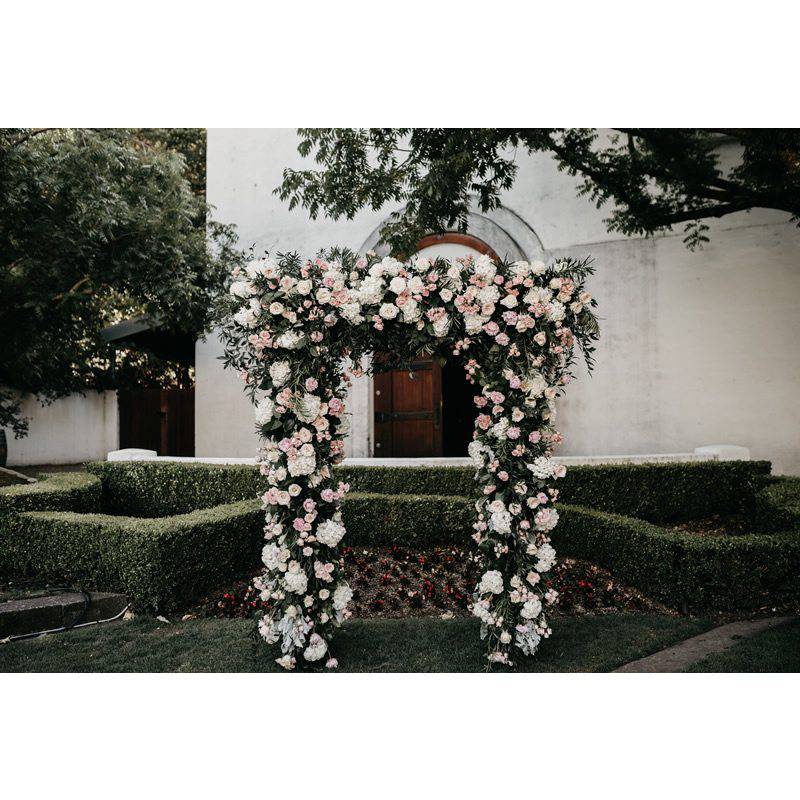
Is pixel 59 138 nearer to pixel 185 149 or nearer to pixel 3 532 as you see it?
pixel 3 532

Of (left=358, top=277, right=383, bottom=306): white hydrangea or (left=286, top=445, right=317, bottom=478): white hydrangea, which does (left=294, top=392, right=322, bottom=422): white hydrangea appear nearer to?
(left=286, top=445, right=317, bottom=478): white hydrangea

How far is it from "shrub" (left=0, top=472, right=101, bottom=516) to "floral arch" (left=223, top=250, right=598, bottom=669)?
3382 mm

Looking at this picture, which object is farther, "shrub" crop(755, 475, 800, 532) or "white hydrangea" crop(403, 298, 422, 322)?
"shrub" crop(755, 475, 800, 532)

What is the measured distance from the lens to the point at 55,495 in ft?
19.2

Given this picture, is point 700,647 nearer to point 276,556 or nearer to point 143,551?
point 276,556

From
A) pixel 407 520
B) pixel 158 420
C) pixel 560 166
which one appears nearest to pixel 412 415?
pixel 407 520

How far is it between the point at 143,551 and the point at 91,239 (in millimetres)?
4522

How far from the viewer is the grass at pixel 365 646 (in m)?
3.65

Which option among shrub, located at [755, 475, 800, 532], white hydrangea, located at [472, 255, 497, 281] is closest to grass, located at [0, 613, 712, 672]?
shrub, located at [755, 475, 800, 532]

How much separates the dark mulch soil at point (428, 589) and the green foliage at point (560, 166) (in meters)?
3.52

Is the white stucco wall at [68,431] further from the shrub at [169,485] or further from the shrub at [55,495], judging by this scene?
the shrub at [55,495]

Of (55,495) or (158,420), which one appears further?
(158,420)

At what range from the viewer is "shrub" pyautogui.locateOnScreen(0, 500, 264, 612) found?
4520 millimetres
